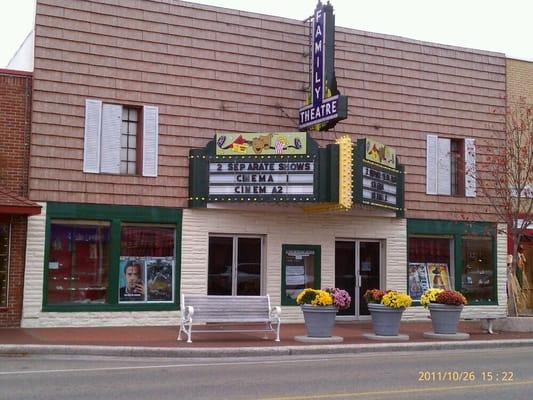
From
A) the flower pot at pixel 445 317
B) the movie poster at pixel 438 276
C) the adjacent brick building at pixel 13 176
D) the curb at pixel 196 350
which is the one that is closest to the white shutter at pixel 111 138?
the adjacent brick building at pixel 13 176

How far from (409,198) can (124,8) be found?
385 inches

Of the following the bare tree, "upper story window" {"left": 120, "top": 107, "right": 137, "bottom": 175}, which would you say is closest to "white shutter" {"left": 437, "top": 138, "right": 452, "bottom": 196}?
the bare tree

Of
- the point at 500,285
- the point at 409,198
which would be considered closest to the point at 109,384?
the point at 409,198

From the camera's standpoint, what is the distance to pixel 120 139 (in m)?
18.3

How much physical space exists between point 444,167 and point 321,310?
8784mm

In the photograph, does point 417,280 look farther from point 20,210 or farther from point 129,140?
point 20,210

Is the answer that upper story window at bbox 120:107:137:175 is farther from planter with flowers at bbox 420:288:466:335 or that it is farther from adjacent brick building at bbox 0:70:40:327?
planter with flowers at bbox 420:288:466:335

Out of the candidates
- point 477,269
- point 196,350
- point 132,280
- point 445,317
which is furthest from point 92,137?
point 477,269

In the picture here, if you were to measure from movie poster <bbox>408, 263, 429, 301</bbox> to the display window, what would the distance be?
1143 cm

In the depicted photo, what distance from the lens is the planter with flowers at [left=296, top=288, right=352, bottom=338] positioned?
605 inches

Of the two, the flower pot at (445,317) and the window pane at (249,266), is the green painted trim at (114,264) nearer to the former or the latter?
the window pane at (249,266)

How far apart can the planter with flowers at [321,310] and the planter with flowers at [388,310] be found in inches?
44.9

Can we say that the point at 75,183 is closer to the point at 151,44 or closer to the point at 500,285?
the point at 151,44

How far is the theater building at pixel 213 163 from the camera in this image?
57.3ft
